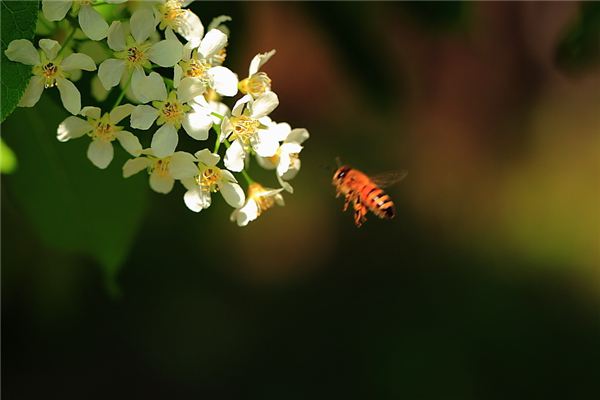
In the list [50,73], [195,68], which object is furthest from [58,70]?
[195,68]

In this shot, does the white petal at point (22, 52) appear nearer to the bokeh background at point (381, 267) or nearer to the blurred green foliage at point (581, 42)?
the blurred green foliage at point (581, 42)

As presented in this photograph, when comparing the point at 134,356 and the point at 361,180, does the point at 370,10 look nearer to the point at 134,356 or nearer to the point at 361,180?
the point at 361,180

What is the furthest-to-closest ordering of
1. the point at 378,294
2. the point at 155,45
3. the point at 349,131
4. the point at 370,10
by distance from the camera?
1. the point at 349,131
2. the point at 378,294
3. the point at 370,10
4. the point at 155,45

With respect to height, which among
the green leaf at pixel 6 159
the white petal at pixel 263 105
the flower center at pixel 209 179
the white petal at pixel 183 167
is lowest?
the flower center at pixel 209 179

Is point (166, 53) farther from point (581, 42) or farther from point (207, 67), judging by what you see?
point (581, 42)

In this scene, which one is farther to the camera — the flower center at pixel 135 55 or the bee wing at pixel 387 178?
the bee wing at pixel 387 178

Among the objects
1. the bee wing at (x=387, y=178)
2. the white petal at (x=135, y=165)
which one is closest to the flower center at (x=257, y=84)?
the white petal at (x=135, y=165)

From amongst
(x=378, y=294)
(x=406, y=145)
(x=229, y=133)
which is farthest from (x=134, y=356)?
(x=229, y=133)
